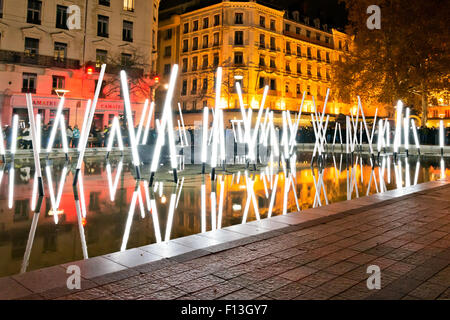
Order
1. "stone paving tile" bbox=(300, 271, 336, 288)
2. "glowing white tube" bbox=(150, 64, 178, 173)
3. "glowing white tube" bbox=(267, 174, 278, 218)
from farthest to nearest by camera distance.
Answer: "glowing white tube" bbox=(150, 64, 178, 173), "glowing white tube" bbox=(267, 174, 278, 218), "stone paving tile" bbox=(300, 271, 336, 288)

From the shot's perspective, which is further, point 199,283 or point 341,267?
point 341,267

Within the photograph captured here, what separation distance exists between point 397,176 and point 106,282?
35.7 feet

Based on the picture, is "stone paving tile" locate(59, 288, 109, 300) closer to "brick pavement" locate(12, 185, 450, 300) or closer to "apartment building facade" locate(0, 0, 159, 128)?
"brick pavement" locate(12, 185, 450, 300)

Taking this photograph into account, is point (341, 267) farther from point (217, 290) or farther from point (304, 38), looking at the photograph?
point (304, 38)

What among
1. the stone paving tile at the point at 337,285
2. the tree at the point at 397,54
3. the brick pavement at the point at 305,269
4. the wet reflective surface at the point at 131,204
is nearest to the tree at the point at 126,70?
the tree at the point at 397,54

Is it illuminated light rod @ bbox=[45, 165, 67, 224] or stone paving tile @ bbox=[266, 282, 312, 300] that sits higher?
illuminated light rod @ bbox=[45, 165, 67, 224]

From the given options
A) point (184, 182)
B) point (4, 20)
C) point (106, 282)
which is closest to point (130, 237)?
point (106, 282)

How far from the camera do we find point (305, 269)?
3621mm

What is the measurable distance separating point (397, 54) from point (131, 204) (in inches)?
936

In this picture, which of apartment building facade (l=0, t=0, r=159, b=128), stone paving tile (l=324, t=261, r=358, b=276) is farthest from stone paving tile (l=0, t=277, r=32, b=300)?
apartment building facade (l=0, t=0, r=159, b=128)

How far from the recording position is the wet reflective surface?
446 centimetres

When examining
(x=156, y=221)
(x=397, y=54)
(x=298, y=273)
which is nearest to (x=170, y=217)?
(x=156, y=221)

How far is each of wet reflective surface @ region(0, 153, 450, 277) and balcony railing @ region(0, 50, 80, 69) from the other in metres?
20.9
